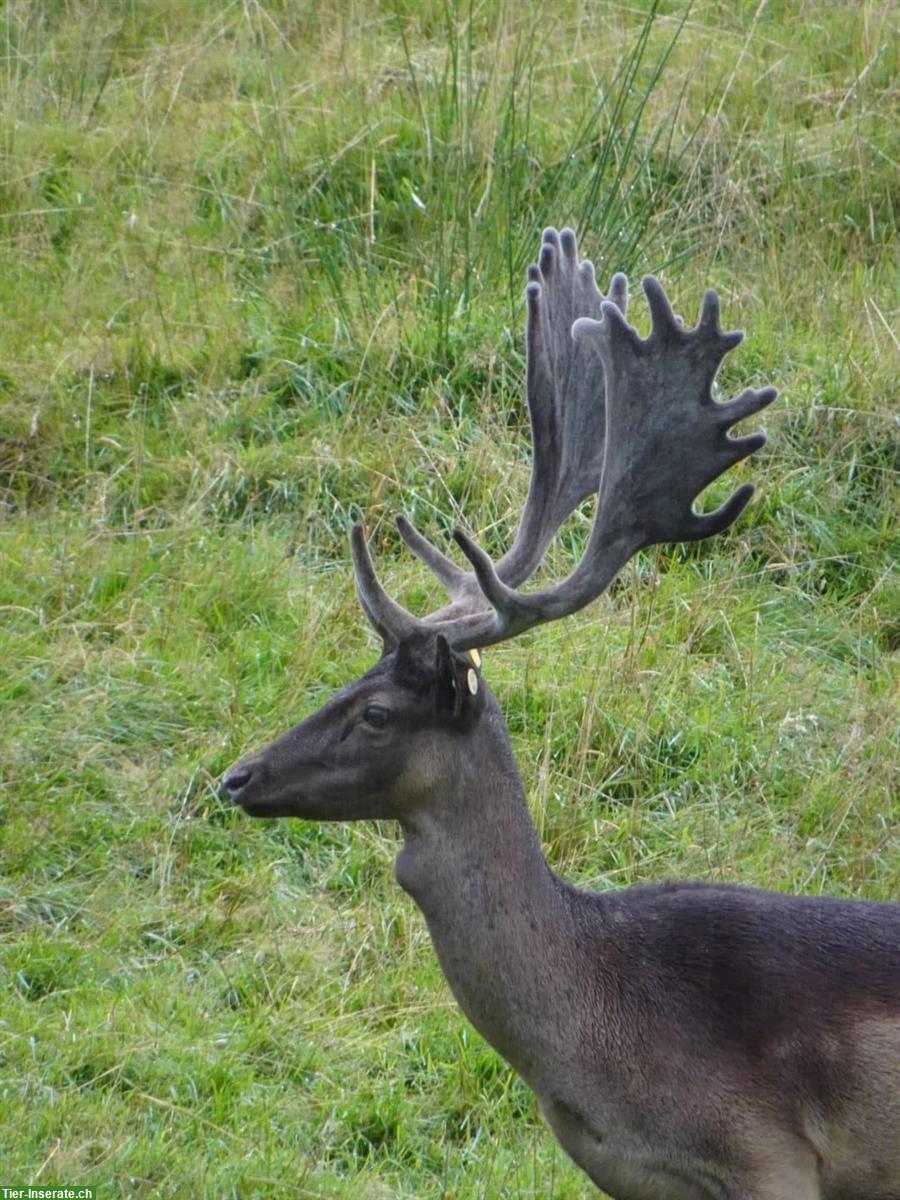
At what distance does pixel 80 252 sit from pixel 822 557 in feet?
10.9

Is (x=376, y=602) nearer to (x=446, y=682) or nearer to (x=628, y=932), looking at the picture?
(x=446, y=682)

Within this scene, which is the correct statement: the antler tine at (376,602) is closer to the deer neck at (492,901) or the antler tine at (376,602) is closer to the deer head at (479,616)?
the deer head at (479,616)

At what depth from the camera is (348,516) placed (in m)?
6.69

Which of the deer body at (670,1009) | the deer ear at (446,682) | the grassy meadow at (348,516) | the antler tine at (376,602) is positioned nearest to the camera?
the deer body at (670,1009)

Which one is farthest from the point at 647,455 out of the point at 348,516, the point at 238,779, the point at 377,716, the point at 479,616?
the point at 348,516

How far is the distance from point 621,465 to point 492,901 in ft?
2.91

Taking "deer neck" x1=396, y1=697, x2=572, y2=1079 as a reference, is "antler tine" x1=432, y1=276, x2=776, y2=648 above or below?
above

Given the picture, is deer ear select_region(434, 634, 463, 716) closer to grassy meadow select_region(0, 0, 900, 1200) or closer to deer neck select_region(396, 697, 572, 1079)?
deer neck select_region(396, 697, 572, 1079)

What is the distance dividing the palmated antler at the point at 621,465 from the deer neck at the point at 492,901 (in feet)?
0.85

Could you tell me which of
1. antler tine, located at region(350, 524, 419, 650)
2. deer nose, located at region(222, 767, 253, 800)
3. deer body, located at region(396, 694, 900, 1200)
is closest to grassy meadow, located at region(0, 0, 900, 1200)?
deer body, located at region(396, 694, 900, 1200)

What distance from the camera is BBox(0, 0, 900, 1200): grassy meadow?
484 centimetres

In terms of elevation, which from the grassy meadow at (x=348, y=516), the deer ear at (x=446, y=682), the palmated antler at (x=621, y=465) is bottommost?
the grassy meadow at (x=348, y=516)

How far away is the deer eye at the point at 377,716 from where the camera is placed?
4.00 meters

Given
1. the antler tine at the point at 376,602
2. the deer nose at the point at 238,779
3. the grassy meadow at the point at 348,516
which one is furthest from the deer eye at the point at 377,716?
the grassy meadow at the point at 348,516
